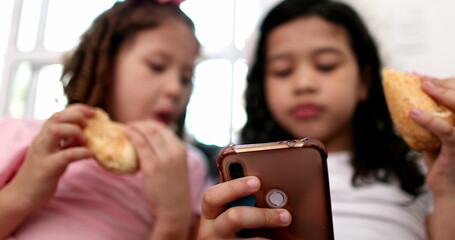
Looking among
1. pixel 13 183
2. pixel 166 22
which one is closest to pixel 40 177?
pixel 13 183

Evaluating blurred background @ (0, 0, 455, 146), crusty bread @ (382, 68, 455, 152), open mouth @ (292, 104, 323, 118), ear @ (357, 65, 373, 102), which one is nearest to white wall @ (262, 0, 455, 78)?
blurred background @ (0, 0, 455, 146)

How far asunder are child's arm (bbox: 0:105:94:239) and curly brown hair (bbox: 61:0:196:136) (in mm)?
263

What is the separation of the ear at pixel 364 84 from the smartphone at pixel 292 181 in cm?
47

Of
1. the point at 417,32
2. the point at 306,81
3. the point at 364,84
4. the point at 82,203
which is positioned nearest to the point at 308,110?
the point at 306,81

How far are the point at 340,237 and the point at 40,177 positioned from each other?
442mm

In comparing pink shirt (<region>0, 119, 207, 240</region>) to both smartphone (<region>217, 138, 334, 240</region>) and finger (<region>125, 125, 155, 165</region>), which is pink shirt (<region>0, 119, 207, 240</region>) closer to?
finger (<region>125, 125, 155, 165</region>)

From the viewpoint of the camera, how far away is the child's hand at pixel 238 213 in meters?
0.36

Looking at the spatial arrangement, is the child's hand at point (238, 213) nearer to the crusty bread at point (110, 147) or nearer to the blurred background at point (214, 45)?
the crusty bread at point (110, 147)

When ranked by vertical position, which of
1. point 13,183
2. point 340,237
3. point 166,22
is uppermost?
point 166,22

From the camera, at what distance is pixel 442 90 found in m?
0.48

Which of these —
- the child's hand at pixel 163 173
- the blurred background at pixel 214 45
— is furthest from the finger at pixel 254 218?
the blurred background at pixel 214 45

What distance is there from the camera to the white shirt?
23.2 inches

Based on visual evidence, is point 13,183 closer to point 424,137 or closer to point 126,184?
point 126,184

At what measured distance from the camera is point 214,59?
53.7 inches
